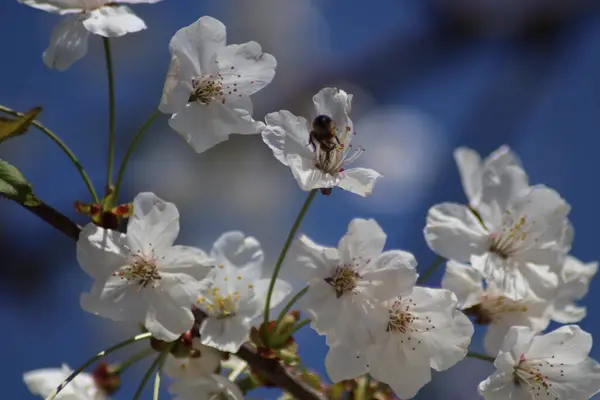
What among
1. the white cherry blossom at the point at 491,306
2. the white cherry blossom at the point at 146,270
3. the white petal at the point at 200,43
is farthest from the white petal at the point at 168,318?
the white cherry blossom at the point at 491,306

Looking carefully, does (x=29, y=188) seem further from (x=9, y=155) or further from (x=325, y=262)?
(x=9, y=155)

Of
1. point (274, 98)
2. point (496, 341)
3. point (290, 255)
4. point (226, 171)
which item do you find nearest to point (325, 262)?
point (290, 255)

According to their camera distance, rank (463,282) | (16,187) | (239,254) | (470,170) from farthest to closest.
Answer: (470,170), (239,254), (463,282), (16,187)

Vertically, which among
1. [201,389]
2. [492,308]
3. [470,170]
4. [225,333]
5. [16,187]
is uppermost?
[470,170]

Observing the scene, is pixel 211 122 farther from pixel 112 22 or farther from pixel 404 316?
pixel 404 316

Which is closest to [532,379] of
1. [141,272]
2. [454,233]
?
[454,233]

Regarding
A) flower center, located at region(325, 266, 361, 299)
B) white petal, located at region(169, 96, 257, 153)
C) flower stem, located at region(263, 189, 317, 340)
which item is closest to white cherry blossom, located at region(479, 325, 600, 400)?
flower center, located at region(325, 266, 361, 299)
